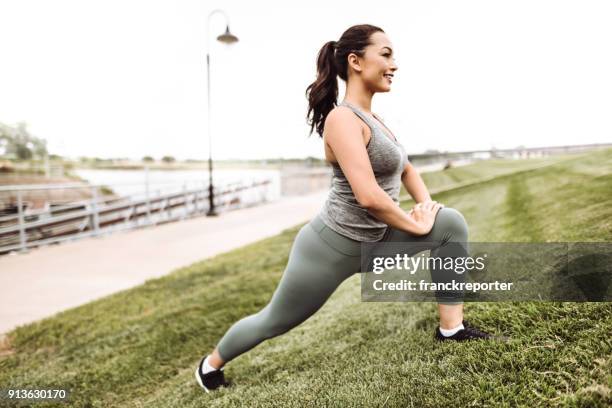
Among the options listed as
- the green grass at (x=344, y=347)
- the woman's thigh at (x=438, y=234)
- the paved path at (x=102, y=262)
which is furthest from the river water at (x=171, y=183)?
the woman's thigh at (x=438, y=234)

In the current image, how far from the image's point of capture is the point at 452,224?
1.95 metres

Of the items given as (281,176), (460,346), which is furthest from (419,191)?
(281,176)

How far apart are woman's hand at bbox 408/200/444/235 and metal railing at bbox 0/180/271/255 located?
793 cm

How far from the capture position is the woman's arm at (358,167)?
175 cm

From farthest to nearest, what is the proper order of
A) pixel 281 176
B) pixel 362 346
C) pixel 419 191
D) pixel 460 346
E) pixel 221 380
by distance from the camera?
pixel 281 176 < pixel 362 346 < pixel 221 380 < pixel 419 191 < pixel 460 346

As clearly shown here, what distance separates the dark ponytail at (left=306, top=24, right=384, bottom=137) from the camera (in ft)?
6.35

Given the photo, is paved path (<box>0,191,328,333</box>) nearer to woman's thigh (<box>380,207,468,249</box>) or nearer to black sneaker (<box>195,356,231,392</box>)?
A: black sneaker (<box>195,356,231,392</box>)

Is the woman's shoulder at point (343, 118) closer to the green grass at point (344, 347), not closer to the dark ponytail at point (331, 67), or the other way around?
the dark ponytail at point (331, 67)

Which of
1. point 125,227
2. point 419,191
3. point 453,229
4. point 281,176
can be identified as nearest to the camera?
point 453,229

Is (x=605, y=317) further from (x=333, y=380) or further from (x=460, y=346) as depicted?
(x=333, y=380)

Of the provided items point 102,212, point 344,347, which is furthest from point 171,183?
point 344,347

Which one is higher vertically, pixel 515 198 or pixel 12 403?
pixel 515 198

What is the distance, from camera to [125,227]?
11102 millimetres

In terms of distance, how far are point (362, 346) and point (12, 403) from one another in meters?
2.46
